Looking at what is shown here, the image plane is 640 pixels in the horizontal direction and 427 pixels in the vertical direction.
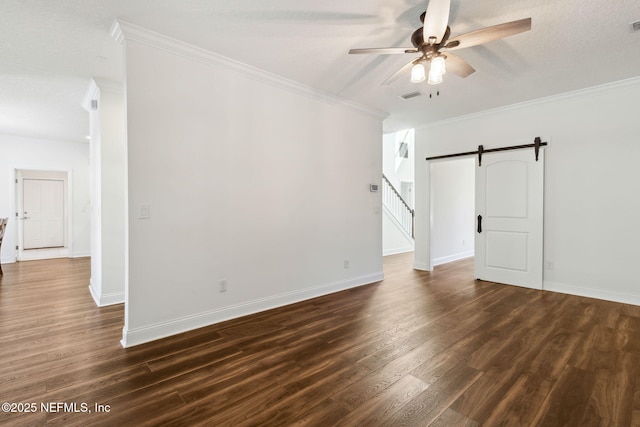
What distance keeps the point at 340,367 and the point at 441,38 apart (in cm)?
269

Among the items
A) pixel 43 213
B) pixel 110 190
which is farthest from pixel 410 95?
pixel 43 213

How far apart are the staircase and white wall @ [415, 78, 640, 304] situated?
373 centimetres

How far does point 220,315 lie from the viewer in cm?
328

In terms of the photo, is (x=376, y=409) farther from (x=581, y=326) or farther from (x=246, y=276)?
(x=581, y=326)

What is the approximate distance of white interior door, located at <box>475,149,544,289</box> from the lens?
461cm

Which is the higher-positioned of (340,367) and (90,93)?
(90,93)

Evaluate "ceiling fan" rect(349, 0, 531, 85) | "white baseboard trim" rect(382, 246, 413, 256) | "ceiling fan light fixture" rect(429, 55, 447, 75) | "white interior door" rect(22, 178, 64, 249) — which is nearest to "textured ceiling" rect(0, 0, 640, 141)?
"ceiling fan" rect(349, 0, 531, 85)

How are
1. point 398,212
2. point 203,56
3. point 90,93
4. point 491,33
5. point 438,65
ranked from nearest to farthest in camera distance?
point 491,33 → point 438,65 → point 203,56 → point 90,93 → point 398,212

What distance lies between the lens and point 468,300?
4055 mm

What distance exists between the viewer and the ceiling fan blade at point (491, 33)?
2.01 m

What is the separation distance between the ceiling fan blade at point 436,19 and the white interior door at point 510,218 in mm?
3449

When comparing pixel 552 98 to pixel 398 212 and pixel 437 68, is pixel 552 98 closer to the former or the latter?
pixel 437 68

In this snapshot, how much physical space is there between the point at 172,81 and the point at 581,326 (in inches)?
197

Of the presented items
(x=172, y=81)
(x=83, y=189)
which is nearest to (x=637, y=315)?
(x=172, y=81)
